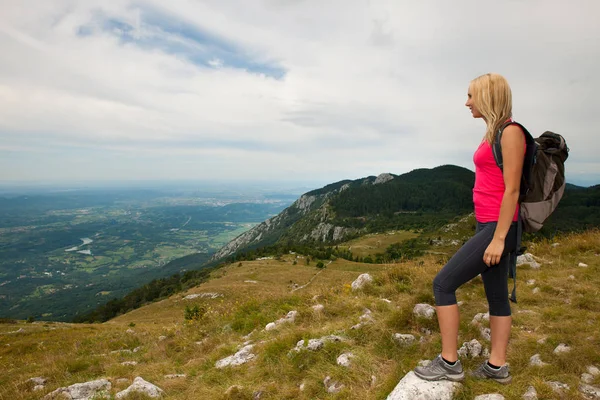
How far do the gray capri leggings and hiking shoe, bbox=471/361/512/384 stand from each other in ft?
2.52

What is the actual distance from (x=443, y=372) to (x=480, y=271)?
4.91ft

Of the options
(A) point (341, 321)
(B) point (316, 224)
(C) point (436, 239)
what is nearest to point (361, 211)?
(B) point (316, 224)

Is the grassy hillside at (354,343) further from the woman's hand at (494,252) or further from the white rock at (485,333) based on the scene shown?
the woman's hand at (494,252)

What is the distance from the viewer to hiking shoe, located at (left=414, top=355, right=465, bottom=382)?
398 cm

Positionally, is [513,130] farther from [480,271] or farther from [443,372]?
[443,372]

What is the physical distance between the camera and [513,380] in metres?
4.09

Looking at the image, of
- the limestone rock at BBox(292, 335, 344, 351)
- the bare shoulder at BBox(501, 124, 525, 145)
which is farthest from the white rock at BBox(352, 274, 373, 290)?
the bare shoulder at BBox(501, 124, 525, 145)

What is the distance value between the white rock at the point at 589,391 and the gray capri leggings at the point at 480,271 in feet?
4.15

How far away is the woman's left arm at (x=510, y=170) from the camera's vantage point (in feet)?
11.3

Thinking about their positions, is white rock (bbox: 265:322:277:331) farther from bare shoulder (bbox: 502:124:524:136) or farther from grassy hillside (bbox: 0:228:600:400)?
bare shoulder (bbox: 502:124:524:136)

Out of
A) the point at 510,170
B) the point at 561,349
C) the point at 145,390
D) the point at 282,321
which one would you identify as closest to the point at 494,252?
the point at 510,170

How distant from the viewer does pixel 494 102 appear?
Answer: 3.75m

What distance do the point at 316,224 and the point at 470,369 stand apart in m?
187

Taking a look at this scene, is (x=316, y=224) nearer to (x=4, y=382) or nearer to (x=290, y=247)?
(x=290, y=247)
